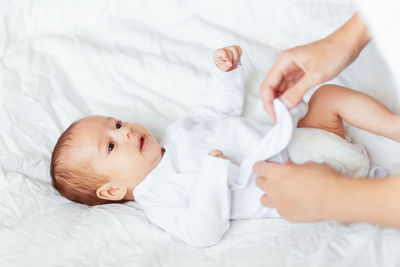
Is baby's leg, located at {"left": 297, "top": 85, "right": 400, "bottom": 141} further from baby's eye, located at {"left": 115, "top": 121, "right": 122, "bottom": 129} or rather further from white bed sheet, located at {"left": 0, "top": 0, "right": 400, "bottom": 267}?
baby's eye, located at {"left": 115, "top": 121, "right": 122, "bottom": 129}

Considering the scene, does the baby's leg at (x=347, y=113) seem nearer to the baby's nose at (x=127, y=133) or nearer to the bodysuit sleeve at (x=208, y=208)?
the bodysuit sleeve at (x=208, y=208)

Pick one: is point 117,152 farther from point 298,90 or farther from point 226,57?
point 298,90

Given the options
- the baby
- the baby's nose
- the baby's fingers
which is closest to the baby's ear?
the baby

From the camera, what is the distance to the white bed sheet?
3.92 feet

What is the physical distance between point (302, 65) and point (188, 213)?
0.46 meters

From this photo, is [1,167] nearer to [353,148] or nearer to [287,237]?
[287,237]

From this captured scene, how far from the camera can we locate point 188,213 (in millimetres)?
1261

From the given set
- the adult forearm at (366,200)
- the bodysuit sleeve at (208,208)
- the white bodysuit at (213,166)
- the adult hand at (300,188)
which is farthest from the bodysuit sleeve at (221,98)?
the adult forearm at (366,200)

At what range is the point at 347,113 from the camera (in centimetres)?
130

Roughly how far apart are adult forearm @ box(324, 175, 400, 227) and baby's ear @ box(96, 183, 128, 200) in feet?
2.16

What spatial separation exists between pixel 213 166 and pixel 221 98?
0.33 metres

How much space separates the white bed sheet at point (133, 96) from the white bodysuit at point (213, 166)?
0.05 meters

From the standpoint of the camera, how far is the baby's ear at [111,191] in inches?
54.8

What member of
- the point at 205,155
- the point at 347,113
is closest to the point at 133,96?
the point at 205,155
